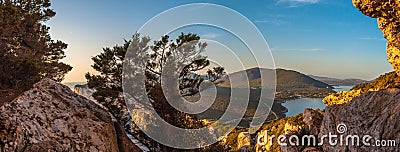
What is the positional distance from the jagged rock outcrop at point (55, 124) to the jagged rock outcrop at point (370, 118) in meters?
7.97

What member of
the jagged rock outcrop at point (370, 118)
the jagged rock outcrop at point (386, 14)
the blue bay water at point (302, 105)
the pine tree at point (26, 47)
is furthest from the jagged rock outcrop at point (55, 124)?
the blue bay water at point (302, 105)

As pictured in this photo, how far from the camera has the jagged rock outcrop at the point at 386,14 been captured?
1717cm

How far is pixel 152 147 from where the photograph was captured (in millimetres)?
10078

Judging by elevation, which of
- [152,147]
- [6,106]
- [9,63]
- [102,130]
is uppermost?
[9,63]

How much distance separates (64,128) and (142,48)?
589cm

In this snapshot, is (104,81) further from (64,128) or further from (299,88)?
(299,88)

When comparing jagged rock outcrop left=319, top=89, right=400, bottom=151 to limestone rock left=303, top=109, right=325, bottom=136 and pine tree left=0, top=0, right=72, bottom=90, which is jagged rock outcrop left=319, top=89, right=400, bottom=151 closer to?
limestone rock left=303, top=109, right=325, bottom=136

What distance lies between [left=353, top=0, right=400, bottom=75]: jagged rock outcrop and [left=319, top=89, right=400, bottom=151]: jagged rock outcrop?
31.4 ft

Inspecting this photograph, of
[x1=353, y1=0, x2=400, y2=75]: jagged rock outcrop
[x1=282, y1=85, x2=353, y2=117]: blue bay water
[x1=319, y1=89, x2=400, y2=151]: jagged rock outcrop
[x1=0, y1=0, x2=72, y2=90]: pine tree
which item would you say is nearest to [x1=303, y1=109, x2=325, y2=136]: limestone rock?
[x1=319, y1=89, x2=400, y2=151]: jagged rock outcrop

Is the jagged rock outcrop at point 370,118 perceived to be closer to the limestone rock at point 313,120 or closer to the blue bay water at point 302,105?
the limestone rock at point 313,120

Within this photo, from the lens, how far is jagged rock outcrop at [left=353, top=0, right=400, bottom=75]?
56.3ft

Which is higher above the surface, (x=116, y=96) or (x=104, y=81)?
(x=104, y=81)

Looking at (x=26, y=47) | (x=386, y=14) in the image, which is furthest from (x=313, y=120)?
(x=26, y=47)

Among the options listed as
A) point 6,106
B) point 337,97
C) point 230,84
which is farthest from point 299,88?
point 6,106
